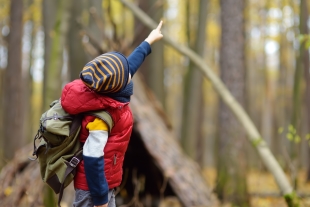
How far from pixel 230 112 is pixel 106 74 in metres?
5.02

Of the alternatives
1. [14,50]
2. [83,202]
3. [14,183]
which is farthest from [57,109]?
[14,50]

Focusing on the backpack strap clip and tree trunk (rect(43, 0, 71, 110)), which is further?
tree trunk (rect(43, 0, 71, 110))

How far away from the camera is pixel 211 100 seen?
103 feet

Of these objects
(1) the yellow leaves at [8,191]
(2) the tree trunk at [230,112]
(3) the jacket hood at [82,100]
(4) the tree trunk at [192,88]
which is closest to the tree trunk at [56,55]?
(1) the yellow leaves at [8,191]

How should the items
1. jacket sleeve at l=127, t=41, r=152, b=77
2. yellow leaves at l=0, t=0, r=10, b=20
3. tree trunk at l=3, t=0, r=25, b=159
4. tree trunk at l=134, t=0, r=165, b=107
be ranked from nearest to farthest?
jacket sleeve at l=127, t=41, r=152, b=77 → tree trunk at l=134, t=0, r=165, b=107 → tree trunk at l=3, t=0, r=25, b=159 → yellow leaves at l=0, t=0, r=10, b=20

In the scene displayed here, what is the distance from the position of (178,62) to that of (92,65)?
23403 mm

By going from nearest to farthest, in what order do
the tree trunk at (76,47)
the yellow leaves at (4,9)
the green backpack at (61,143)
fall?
1. the green backpack at (61,143)
2. the tree trunk at (76,47)
3. the yellow leaves at (4,9)

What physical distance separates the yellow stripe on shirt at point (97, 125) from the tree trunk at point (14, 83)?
814 cm

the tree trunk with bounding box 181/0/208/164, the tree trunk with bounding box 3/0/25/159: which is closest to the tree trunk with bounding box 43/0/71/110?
the tree trunk with bounding box 181/0/208/164

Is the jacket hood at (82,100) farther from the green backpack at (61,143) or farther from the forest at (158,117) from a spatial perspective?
the forest at (158,117)

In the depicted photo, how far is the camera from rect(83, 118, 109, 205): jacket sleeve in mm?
2477

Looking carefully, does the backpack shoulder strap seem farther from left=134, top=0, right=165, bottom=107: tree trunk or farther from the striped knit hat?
left=134, top=0, right=165, bottom=107: tree trunk

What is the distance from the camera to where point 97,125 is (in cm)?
255

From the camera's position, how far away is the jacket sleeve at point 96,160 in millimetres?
2477
